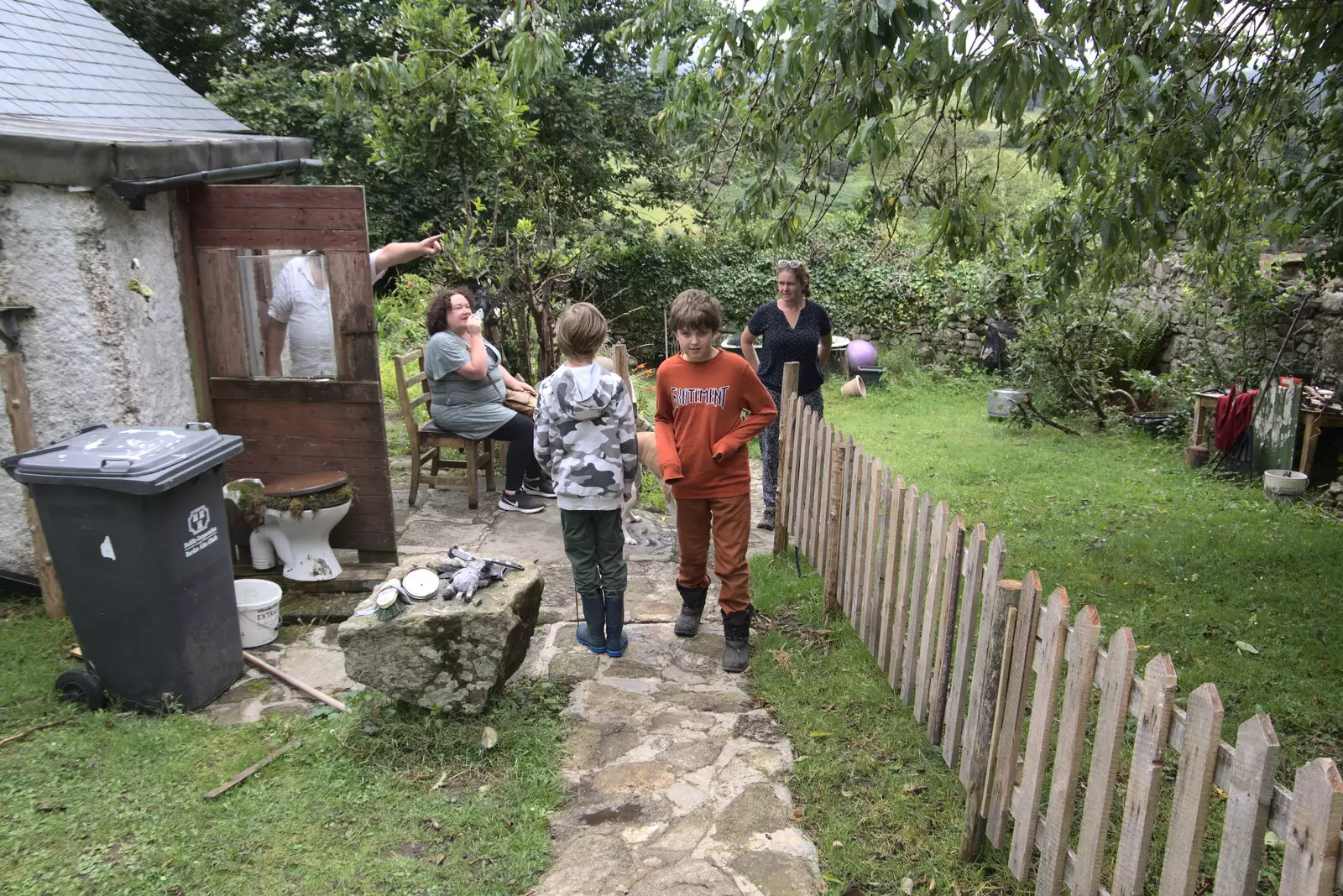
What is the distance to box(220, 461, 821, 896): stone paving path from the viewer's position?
9.65 feet

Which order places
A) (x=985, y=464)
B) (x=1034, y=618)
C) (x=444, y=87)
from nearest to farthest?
(x=1034, y=618) < (x=444, y=87) < (x=985, y=464)

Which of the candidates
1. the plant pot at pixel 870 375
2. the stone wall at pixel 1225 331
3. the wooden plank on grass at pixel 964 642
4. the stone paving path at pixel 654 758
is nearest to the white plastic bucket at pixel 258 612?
the stone paving path at pixel 654 758

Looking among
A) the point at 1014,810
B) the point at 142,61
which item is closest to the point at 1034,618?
the point at 1014,810

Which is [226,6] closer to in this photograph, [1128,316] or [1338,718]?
[1128,316]

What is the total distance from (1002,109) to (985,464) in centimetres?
585

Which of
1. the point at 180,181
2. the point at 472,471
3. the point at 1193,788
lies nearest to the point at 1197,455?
the point at 472,471

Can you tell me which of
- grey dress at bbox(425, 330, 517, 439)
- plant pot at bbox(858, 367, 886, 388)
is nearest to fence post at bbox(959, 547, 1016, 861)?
grey dress at bbox(425, 330, 517, 439)

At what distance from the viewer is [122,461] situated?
3637 mm

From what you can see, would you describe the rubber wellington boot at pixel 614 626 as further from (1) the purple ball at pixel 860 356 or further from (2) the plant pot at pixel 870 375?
(1) the purple ball at pixel 860 356

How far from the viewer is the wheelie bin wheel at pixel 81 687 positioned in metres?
3.80

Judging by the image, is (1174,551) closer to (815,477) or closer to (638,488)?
(815,477)

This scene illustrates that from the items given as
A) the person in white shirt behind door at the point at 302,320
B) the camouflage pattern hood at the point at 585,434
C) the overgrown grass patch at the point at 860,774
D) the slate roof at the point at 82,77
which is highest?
the slate roof at the point at 82,77

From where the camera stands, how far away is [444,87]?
7258 millimetres

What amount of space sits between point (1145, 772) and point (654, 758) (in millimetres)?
1951
